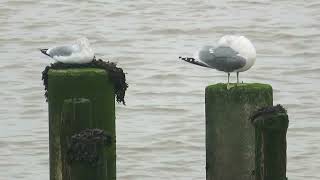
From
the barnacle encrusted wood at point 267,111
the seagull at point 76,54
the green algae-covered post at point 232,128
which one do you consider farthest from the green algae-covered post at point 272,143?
the seagull at point 76,54

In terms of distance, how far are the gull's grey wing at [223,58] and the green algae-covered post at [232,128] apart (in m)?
0.38

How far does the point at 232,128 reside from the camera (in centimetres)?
668

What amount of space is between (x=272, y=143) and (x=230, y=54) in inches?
55.0

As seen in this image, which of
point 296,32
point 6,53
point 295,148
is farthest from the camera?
point 296,32

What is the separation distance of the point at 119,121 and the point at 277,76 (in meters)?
2.85

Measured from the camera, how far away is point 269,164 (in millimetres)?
5797

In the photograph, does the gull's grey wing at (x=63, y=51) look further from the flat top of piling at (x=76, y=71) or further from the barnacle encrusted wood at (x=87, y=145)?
the barnacle encrusted wood at (x=87, y=145)

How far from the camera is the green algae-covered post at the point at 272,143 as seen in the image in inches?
226

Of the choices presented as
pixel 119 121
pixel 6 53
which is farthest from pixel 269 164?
pixel 6 53

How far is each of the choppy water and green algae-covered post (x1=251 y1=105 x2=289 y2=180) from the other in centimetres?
368

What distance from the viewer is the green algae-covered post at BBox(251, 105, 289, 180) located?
5750mm

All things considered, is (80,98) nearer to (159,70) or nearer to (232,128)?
(232,128)

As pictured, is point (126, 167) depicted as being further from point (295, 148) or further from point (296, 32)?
point (296, 32)

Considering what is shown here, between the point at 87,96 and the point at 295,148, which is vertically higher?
the point at 87,96
